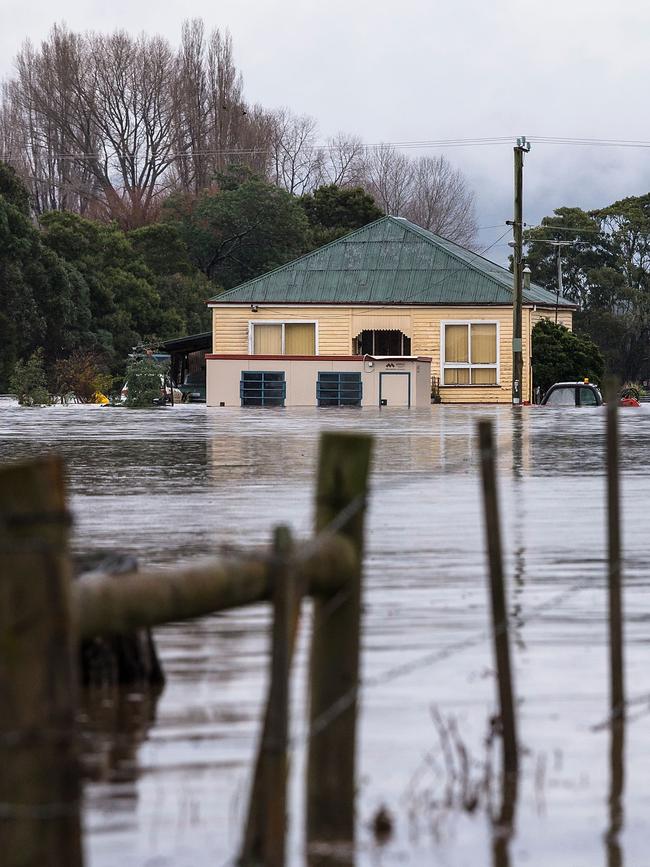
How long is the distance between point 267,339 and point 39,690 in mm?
55872

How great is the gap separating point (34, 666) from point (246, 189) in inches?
2815

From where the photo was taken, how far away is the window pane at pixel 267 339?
59156 mm

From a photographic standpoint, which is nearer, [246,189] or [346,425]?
[346,425]

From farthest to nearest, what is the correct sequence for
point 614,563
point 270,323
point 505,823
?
point 270,323 → point 614,563 → point 505,823

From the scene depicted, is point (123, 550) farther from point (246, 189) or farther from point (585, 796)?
point (246, 189)

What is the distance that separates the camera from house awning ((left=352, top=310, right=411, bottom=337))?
58.6 meters

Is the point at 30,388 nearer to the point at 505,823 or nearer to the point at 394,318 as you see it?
the point at 394,318

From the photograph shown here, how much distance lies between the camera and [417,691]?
6648mm

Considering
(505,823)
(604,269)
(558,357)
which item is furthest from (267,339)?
(505,823)

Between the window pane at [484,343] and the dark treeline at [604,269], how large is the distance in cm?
2732

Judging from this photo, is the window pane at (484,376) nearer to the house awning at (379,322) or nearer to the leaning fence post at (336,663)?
the house awning at (379,322)

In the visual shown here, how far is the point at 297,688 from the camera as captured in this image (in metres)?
6.58

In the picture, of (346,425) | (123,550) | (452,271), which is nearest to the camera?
(123,550)

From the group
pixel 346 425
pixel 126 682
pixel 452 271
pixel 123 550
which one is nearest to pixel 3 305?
pixel 452 271
